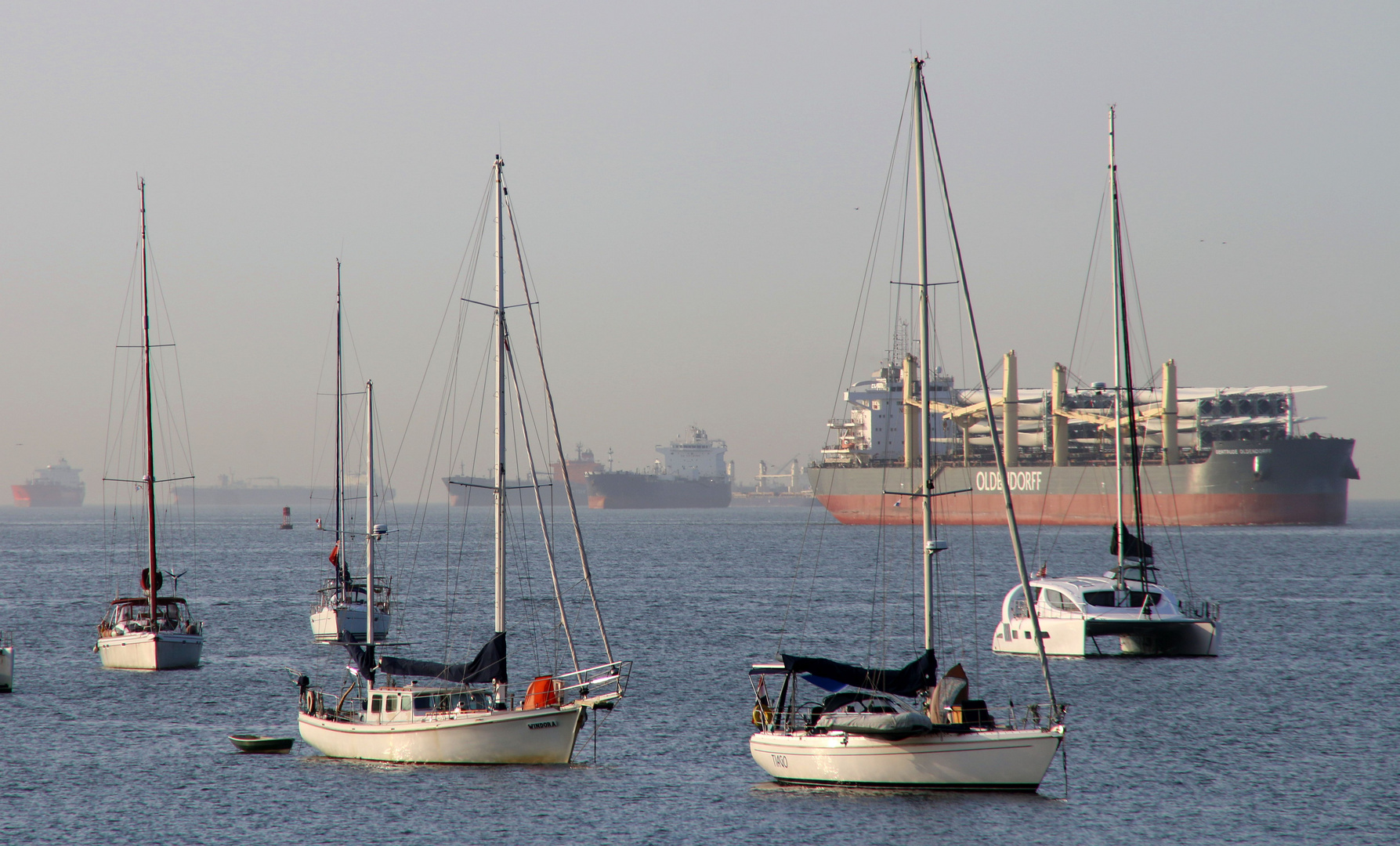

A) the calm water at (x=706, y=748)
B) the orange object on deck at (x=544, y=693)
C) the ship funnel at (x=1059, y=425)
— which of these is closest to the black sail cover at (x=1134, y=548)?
the calm water at (x=706, y=748)

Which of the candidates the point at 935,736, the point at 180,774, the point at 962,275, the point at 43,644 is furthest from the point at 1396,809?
the point at 43,644

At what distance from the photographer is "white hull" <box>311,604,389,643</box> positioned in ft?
143

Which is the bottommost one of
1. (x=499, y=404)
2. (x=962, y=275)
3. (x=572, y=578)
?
(x=572, y=578)

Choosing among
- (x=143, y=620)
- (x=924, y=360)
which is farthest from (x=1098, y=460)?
(x=924, y=360)

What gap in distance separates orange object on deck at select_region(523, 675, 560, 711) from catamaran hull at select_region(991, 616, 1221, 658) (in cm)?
1990

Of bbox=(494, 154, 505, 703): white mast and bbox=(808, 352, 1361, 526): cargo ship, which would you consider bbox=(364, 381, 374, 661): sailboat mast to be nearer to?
bbox=(494, 154, 505, 703): white mast

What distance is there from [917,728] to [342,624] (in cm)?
2760

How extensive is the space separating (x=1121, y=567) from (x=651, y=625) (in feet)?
58.1

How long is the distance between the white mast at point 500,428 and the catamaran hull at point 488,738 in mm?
680

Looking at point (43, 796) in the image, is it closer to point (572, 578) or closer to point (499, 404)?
point (499, 404)

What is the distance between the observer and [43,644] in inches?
1742

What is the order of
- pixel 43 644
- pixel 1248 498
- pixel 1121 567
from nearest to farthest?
1. pixel 1121 567
2. pixel 43 644
3. pixel 1248 498

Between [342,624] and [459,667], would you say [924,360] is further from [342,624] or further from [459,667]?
[342,624]

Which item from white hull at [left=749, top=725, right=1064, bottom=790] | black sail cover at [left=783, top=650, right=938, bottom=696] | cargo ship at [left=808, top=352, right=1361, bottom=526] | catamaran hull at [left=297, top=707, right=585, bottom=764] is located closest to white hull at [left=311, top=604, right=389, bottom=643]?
catamaran hull at [left=297, top=707, right=585, bottom=764]
